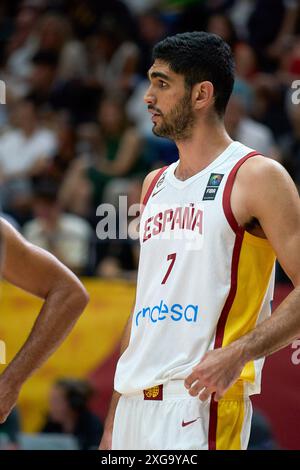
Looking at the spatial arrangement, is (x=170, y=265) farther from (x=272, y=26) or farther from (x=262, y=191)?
(x=272, y=26)

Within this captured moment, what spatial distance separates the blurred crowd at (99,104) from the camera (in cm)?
1017

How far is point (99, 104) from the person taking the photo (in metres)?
12.9

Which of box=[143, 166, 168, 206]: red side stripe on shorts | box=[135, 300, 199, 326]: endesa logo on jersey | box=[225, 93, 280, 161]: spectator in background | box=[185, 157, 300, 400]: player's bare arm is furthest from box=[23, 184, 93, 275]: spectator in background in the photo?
box=[185, 157, 300, 400]: player's bare arm

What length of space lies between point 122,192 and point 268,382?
9.84 ft

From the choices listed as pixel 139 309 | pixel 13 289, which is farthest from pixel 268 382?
pixel 139 309

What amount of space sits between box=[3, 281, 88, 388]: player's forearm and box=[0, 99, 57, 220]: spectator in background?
674cm

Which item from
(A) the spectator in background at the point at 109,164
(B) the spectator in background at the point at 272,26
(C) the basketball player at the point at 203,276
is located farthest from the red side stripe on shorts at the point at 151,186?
(B) the spectator in background at the point at 272,26

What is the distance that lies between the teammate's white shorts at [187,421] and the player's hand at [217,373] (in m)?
0.24

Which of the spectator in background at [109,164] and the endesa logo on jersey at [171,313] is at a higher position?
the spectator in background at [109,164]

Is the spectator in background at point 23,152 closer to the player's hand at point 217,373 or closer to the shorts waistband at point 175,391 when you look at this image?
the shorts waistband at point 175,391

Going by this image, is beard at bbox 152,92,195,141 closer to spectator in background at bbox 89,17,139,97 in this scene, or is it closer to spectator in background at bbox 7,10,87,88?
spectator in background at bbox 89,17,139,97

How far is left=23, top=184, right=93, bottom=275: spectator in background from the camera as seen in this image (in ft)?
32.3

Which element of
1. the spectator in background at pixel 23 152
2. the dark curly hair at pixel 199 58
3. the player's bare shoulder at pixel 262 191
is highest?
the spectator in background at pixel 23 152

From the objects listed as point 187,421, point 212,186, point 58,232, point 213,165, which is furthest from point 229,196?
point 58,232
